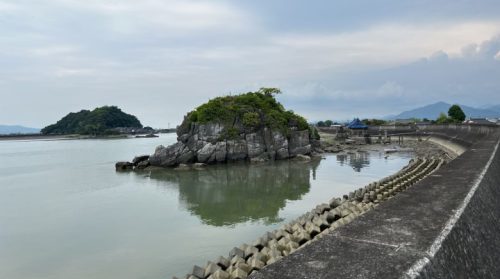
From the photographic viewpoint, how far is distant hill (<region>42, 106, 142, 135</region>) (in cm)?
16410

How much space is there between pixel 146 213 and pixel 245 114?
96.0ft

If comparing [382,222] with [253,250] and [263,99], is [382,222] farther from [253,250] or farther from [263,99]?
[263,99]

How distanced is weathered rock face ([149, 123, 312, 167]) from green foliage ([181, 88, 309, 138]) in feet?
2.76

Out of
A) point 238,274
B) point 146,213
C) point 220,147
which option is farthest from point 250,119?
point 238,274

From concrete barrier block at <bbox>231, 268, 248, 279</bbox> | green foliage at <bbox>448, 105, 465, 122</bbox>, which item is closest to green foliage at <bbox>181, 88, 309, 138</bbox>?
concrete barrier block at <bbox>231, 268, 248, 279</bbox>

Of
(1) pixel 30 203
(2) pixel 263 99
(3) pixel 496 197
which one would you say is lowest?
(1) pixel 30 203

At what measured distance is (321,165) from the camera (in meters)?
43.1

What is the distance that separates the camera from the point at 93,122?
546 feet

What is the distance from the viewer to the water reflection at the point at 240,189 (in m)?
21.2

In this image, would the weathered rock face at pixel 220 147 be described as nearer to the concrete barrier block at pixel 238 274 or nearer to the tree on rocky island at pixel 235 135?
the tree on rocky island at pixel 235 135

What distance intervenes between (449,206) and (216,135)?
4084 centimetres

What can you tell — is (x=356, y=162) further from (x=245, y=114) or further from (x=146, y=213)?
(x=146, y=213)

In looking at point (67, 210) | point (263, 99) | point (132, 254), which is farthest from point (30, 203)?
point (263, 99)

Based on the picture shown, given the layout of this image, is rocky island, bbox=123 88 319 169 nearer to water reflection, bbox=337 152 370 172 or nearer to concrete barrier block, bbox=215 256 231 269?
water reflection, bbox=337 152 370 172
